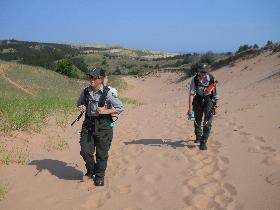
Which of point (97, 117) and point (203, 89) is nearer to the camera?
point (97, 117)

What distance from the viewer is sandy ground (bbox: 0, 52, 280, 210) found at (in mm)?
5367

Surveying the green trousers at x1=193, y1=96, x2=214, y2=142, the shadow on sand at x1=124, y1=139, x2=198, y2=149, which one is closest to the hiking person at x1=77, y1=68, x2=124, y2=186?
the green trousers at x1=193, y1=96, x2=214, y2=142

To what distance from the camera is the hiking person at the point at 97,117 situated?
18.8 feet

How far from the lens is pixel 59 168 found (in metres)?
7.10

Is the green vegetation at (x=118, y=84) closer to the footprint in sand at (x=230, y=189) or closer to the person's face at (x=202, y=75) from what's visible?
the person's face at (x=202, y=75)

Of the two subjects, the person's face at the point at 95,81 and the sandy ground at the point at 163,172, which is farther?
the person's face at the point at 95,81

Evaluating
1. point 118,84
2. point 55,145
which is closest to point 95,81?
point 55,145

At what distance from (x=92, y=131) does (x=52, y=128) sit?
4.47 meters

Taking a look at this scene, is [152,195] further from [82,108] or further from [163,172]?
[82,108]

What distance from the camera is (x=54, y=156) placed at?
791 centimetres

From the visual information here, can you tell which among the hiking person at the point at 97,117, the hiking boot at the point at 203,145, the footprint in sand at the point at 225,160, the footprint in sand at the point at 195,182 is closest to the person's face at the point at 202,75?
the hiking boot at the point at 203,145

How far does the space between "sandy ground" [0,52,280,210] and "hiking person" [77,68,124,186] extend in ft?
1.41

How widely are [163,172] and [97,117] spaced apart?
1531 mm

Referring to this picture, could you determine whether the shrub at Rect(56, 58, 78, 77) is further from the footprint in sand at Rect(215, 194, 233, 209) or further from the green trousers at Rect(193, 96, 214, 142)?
A: the footprint in sand at Rect(215, 194, 233, 209)
